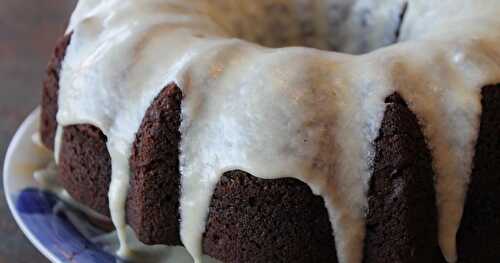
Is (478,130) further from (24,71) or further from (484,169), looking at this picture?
(24,71)

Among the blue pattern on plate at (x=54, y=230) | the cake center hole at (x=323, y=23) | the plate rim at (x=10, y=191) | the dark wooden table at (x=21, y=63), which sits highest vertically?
the cake center hole at (x=323, y=23)

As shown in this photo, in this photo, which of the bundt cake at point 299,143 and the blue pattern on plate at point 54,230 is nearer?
the bundt cake at point 299,143

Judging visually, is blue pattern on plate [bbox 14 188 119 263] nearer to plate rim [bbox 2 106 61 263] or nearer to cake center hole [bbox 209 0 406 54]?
plate rim [bbox 2 106 61 263]

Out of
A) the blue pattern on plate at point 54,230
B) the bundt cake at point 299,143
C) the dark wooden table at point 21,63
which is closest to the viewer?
the bundt cake at point 299,143

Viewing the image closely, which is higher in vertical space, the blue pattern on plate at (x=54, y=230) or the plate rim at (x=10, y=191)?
the plate rim at (x=10, y=191)

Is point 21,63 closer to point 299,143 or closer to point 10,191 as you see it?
point 10,191

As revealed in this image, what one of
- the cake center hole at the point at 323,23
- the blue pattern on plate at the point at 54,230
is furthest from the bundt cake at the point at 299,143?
the cake center hole at the point at 323,23

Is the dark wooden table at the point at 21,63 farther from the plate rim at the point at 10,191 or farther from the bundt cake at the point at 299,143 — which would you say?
the bundt cake at the point at 299,143
